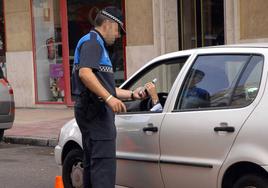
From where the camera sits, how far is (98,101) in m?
5.19

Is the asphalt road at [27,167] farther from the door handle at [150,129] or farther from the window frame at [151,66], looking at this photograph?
the door handle at [150,129]

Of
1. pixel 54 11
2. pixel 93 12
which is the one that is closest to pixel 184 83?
pixel 93 12

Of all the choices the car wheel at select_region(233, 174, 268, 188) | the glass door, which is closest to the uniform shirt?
the car wheel at select_region(233, 174, 268, 188)

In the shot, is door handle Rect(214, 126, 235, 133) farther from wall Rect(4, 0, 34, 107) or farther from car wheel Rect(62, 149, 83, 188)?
wall Rect(4, 0, 34, 107)

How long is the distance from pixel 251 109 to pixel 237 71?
438 millimetres

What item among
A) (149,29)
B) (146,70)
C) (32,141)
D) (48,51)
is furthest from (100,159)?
(48,51)

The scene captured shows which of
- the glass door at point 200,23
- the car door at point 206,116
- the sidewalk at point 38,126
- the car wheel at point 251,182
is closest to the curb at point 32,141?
the sidewalk at point 38,126

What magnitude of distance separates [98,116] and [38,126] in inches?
327

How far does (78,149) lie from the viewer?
6426 millimetres

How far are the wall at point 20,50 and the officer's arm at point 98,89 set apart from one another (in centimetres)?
1256

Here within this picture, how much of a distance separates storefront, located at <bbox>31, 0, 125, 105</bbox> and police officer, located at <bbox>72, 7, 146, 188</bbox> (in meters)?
10.4

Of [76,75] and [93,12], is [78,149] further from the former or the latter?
[93,12]

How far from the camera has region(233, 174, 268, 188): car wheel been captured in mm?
4504

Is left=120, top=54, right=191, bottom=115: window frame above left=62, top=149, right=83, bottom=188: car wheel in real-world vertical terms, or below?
above
